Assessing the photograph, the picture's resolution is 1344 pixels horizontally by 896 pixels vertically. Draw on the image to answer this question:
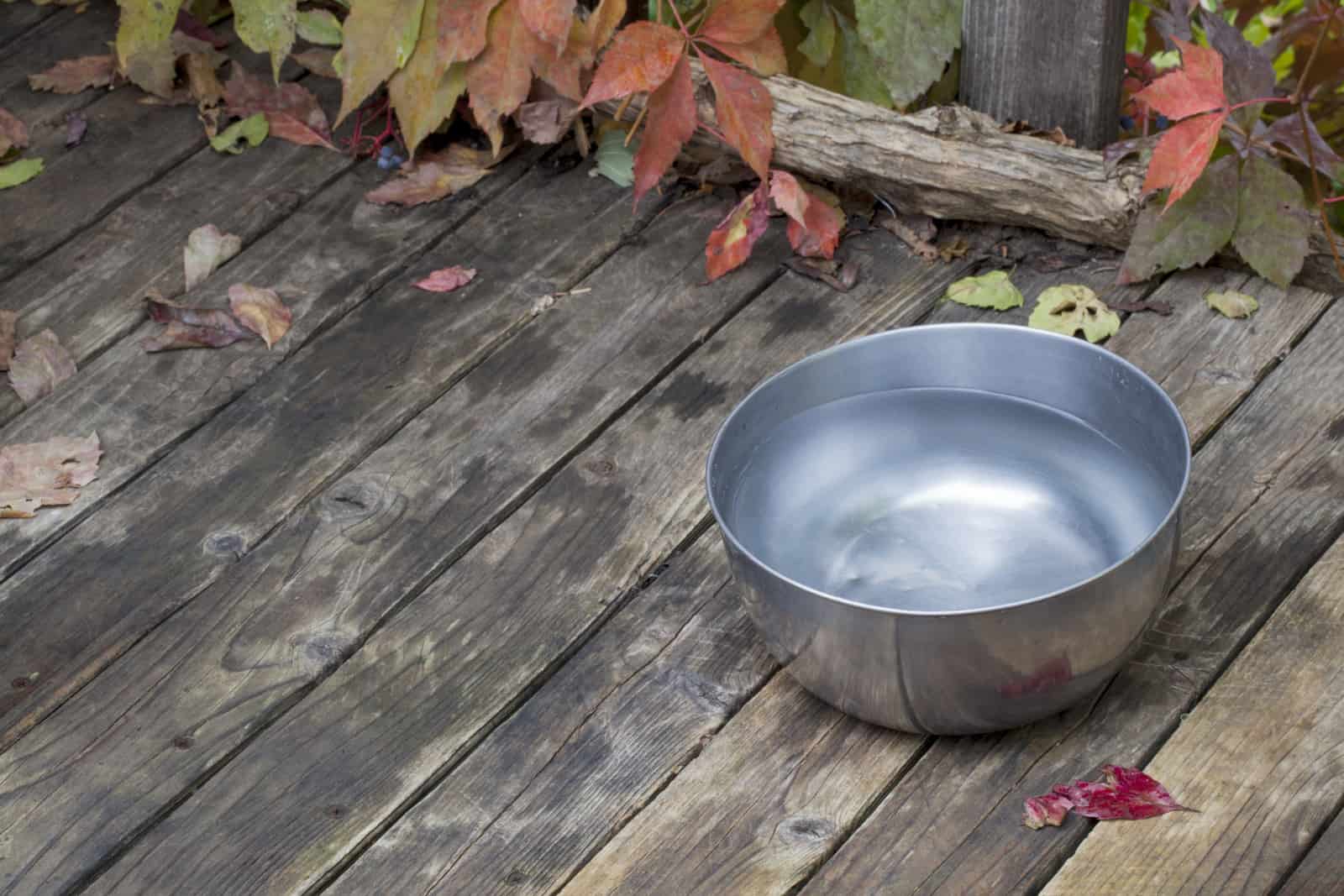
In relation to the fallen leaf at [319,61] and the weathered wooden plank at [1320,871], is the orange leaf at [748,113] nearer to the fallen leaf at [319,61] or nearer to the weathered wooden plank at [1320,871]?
the fallen leaf at [319,61]

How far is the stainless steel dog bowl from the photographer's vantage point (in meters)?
1.45

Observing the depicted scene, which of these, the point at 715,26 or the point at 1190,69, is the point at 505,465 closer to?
the point at 715,26

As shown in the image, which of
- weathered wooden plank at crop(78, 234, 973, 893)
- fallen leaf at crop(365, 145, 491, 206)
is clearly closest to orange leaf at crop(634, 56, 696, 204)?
weathered wooden plank at crop(78, 234, 973, 893)

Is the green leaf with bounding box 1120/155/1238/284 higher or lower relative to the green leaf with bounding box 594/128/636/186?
higher

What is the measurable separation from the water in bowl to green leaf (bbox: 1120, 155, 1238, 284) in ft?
1.45

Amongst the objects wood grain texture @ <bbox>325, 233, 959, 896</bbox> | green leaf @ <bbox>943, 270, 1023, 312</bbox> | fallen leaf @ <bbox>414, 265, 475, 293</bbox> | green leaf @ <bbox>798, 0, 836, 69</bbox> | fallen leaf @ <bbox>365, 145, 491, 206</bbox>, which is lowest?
wood grain texture @ <bbox>325, 233, 959, 896</bbox>

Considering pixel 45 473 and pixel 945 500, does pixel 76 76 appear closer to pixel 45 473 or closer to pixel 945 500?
pixel 45 473

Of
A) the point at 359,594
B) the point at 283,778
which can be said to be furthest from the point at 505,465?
the point at 283,778

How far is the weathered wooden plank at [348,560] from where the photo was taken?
1.58m

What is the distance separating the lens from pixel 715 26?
2113 mm

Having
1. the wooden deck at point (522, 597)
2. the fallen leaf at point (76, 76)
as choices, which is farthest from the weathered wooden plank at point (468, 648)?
the fallen leaf at point (76, 76)

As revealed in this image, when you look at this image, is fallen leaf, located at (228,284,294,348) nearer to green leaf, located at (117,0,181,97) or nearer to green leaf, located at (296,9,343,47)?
green leaf, located at (117,0,181,97)

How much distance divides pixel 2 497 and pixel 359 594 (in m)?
0.50

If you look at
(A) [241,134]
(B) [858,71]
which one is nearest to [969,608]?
(B) [858,71]
